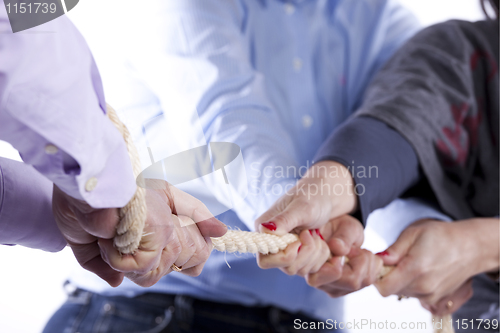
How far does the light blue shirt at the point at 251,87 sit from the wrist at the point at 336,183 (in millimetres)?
23

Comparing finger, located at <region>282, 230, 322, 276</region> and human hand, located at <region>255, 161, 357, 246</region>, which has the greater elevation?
human hand, located at <region>255, 161, 357, 246</region>

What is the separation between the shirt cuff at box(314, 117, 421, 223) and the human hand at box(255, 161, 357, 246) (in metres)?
0.01

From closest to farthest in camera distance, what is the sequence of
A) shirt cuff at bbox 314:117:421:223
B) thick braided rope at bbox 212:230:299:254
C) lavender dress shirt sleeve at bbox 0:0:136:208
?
1. lavender dress shirt sleeve at bbox 0:0:136:208
2. thick braided rope at bbox 212:230:299:254
3. shirt cuff at bbox 314:117:421:223

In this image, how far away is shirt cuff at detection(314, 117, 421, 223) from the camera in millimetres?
371

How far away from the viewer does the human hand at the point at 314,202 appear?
0.29 m

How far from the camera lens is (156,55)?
0.20 meters

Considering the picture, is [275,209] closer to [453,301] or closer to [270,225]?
[270,225]

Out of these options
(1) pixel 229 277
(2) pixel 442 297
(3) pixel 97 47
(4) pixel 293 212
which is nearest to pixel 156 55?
(3) pixel 97 47

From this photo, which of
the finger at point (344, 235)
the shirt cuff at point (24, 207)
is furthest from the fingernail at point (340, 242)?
the shirt cuff at point (24, 207)

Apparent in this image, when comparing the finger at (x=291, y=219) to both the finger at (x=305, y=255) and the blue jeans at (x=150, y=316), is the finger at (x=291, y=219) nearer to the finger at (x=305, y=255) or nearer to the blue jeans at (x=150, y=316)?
the finger at (x=305, y=255)

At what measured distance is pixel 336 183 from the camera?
0.35 meters

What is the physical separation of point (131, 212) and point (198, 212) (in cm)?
4

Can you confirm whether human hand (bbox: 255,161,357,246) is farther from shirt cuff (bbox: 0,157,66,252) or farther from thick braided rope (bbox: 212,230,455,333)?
shirt cuff (bbox: 0,157,66,252)

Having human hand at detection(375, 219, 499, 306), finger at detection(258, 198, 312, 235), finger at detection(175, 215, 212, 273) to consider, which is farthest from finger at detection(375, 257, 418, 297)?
finger at detection(175, 215, 212, 273)
